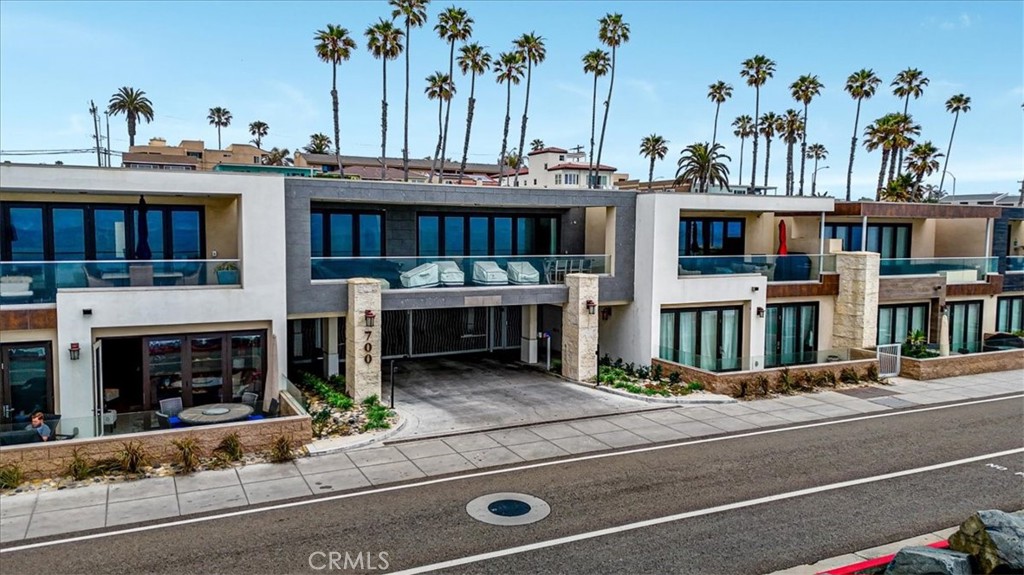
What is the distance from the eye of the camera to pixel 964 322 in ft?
104

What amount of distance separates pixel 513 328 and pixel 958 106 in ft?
196

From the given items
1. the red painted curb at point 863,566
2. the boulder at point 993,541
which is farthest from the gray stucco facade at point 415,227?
the boulder at point 993,541

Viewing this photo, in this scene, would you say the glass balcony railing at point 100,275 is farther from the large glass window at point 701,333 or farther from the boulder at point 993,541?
the boulder at point 993,541

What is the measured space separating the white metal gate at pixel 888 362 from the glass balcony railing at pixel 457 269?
1025 centimetres

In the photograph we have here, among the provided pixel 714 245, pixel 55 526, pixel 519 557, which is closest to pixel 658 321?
pixel 714 245

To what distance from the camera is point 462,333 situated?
1114 inches

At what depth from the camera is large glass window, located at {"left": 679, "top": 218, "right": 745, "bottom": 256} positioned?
92.2 ft

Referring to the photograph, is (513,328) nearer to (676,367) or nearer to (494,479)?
(676,367)

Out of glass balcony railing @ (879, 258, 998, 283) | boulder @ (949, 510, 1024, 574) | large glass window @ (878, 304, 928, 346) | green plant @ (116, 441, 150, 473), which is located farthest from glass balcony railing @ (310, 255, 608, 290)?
boulder @ (949, 510, 1024, 574)

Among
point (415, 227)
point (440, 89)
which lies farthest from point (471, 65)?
point (415, 227)

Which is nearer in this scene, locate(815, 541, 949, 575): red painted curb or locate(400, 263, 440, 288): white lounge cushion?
locate(815, 541, 949, 575): red painted curb

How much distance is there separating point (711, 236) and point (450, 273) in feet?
39.2

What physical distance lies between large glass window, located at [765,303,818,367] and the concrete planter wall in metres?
3.20

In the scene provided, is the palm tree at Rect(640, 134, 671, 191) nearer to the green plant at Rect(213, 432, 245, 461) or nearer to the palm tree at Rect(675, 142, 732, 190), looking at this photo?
the palm tree at Rect(675, 142, 732, 190)
